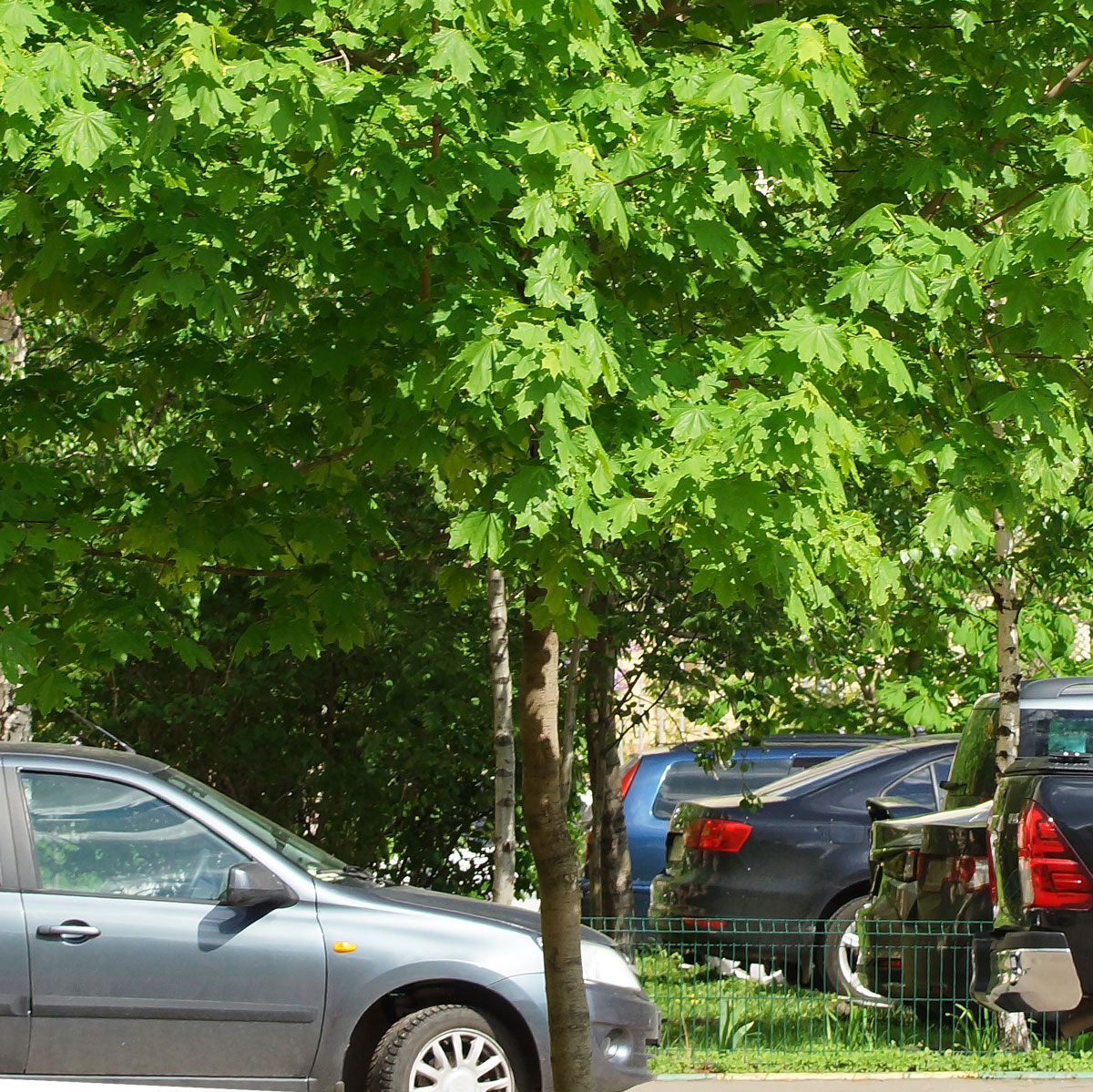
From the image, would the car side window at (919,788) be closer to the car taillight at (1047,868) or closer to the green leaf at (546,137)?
the car taillight at (1047,868)

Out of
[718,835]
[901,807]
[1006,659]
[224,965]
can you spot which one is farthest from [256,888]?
[901,807]

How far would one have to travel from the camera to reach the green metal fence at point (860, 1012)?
313 inches

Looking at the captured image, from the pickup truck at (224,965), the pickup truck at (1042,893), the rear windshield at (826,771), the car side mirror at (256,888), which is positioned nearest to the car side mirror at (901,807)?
the rear windshield at (826,771)

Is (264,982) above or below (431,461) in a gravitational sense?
below

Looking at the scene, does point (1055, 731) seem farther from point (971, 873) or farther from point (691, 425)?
point (691, 425)

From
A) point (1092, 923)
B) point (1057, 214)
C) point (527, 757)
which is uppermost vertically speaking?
point (1057, 214)

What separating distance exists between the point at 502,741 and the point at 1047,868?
384 centimetres

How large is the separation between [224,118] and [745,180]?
1.47 meters

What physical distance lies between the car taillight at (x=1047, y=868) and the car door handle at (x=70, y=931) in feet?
14.4

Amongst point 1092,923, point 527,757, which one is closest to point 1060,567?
point 1092,923

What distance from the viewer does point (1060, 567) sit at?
11453mm

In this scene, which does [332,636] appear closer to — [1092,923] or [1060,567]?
[1092,923]

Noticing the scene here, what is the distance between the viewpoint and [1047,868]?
7.29 meters


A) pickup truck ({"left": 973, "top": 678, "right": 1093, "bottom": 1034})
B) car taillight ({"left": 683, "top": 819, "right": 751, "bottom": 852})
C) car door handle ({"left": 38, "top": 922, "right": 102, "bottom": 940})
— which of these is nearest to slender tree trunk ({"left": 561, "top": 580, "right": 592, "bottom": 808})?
car taillight ({"left": 683, "top": 819, "right": 751, "bottom": 852})
